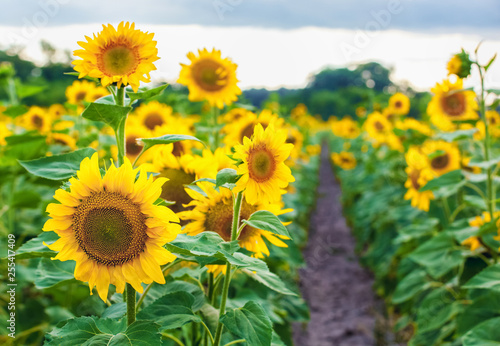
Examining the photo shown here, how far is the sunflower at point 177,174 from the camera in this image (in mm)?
1695

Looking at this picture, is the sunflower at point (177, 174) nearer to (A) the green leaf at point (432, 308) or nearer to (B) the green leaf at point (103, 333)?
(B) the green leaf at point (103, 333)

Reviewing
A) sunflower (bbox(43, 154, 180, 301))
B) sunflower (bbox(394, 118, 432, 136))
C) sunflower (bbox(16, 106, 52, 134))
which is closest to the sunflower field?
sunflower (bbox(43, 154, 180, 301))

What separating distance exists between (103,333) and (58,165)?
1.65 ft

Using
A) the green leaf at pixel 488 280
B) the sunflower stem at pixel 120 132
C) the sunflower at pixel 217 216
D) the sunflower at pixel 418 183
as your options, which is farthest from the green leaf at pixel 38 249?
the sunflower at pixel 418 183

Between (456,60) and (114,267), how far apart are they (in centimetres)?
213

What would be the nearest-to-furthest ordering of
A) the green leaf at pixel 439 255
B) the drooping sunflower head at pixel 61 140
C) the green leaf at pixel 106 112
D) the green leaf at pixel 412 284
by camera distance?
the green leaf at pixel 106 112 < the green leaf at pixel 439 255 < the green leaf at pixel 412 284 < the drooping sunflower head at pixel 61 140

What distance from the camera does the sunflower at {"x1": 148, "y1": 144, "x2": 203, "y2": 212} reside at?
1.70m

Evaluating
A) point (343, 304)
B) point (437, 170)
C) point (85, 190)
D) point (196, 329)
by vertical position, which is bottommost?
point (343, 304)

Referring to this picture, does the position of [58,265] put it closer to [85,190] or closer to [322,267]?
[85,190]

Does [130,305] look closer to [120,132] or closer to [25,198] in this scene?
[120,132]

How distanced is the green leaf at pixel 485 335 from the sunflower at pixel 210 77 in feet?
5.90

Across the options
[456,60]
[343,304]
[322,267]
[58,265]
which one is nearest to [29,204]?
[58,265]

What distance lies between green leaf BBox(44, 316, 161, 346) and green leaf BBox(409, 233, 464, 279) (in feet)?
6.79

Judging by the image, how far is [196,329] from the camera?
170 cm
